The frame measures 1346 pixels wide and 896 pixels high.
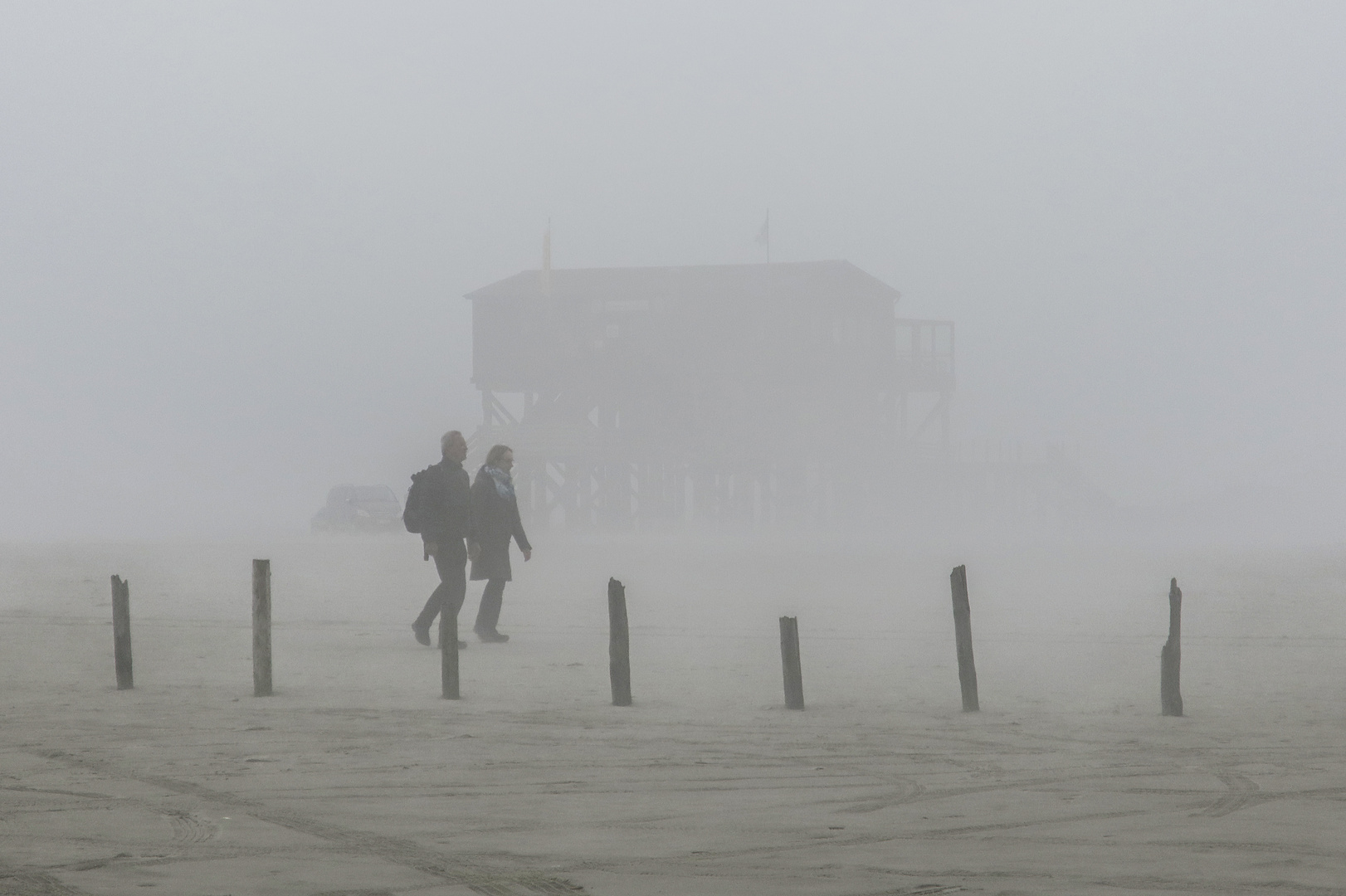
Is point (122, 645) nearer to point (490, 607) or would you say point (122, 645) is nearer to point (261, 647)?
point (261, 647)

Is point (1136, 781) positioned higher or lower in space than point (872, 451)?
lower

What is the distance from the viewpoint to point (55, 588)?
69.4 feet

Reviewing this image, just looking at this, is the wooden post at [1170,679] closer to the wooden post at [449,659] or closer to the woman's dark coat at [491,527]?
the wooden post at [449,659]

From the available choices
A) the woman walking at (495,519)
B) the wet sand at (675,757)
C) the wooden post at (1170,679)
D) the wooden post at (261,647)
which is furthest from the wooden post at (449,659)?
the wooden post at (1170,679)

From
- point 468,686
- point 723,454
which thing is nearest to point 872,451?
point 723,454

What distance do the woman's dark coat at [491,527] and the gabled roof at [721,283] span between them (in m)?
33.5

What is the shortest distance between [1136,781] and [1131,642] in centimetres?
781

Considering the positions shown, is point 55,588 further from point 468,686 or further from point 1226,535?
point 1226,535

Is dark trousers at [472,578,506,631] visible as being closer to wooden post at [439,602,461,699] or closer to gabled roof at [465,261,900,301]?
wooden post at [439,602,461,699]

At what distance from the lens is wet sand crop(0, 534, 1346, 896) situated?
534cm

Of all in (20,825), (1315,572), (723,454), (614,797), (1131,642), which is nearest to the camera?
(20,825)

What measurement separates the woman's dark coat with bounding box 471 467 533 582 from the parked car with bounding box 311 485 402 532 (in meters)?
32.0

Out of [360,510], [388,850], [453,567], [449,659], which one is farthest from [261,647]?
[360,510]

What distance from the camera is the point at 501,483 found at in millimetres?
13484
